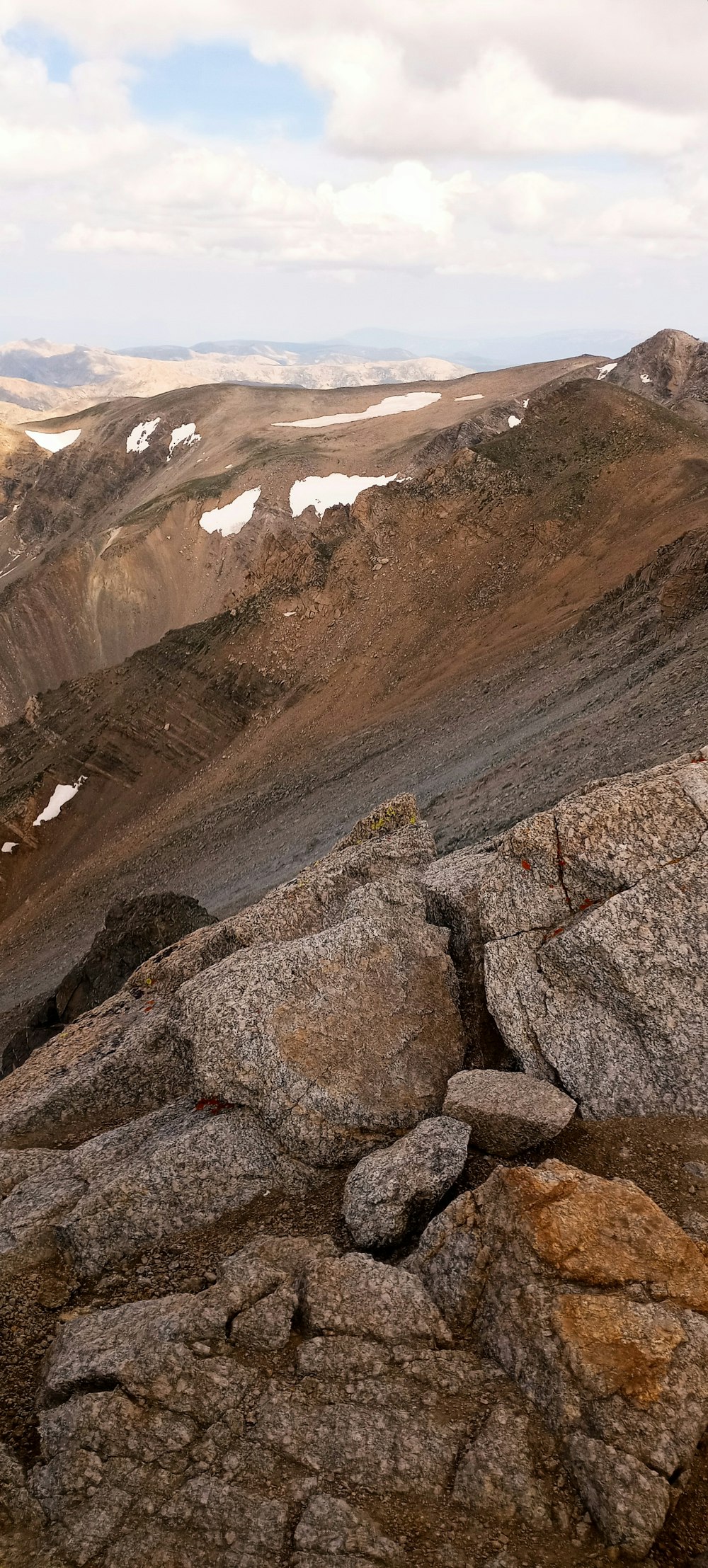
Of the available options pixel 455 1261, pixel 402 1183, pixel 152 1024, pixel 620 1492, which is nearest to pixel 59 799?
pixel 152 1024

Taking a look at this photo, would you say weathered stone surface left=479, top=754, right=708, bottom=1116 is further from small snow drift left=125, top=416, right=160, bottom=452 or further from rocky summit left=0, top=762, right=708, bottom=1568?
small snow drift left=125, top=416, right=160, bottom=452

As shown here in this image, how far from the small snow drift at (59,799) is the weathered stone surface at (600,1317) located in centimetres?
3891

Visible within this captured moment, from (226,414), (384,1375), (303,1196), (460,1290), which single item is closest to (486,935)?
(303,1196)

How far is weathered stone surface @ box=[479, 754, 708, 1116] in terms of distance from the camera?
10.1 metres

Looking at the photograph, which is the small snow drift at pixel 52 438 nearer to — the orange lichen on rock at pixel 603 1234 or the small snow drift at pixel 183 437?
the small snow drift at pixel 183 437

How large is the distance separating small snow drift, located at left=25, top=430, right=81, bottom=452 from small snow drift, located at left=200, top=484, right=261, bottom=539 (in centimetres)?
5037

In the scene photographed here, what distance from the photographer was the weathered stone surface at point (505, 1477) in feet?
21.1

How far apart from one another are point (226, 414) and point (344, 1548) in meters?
101

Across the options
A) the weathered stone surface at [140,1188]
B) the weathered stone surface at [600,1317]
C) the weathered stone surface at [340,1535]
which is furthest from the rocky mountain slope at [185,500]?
the weathered stone surface at [340,1535]

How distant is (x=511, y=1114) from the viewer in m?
9.58

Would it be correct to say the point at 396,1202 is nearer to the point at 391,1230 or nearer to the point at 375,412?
the point at 391,1230

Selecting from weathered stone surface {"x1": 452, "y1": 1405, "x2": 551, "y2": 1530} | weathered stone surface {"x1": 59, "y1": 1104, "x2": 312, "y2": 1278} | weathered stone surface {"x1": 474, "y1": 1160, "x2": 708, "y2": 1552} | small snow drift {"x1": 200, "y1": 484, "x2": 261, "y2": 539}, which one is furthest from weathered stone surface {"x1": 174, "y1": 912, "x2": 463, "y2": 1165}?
small snow drift {"x1": 200, "y1": 484, "x2": 261, "y2": 539}

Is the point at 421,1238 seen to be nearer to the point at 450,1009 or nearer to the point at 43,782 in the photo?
the point at 450,1009

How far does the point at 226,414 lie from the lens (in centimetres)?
9700
